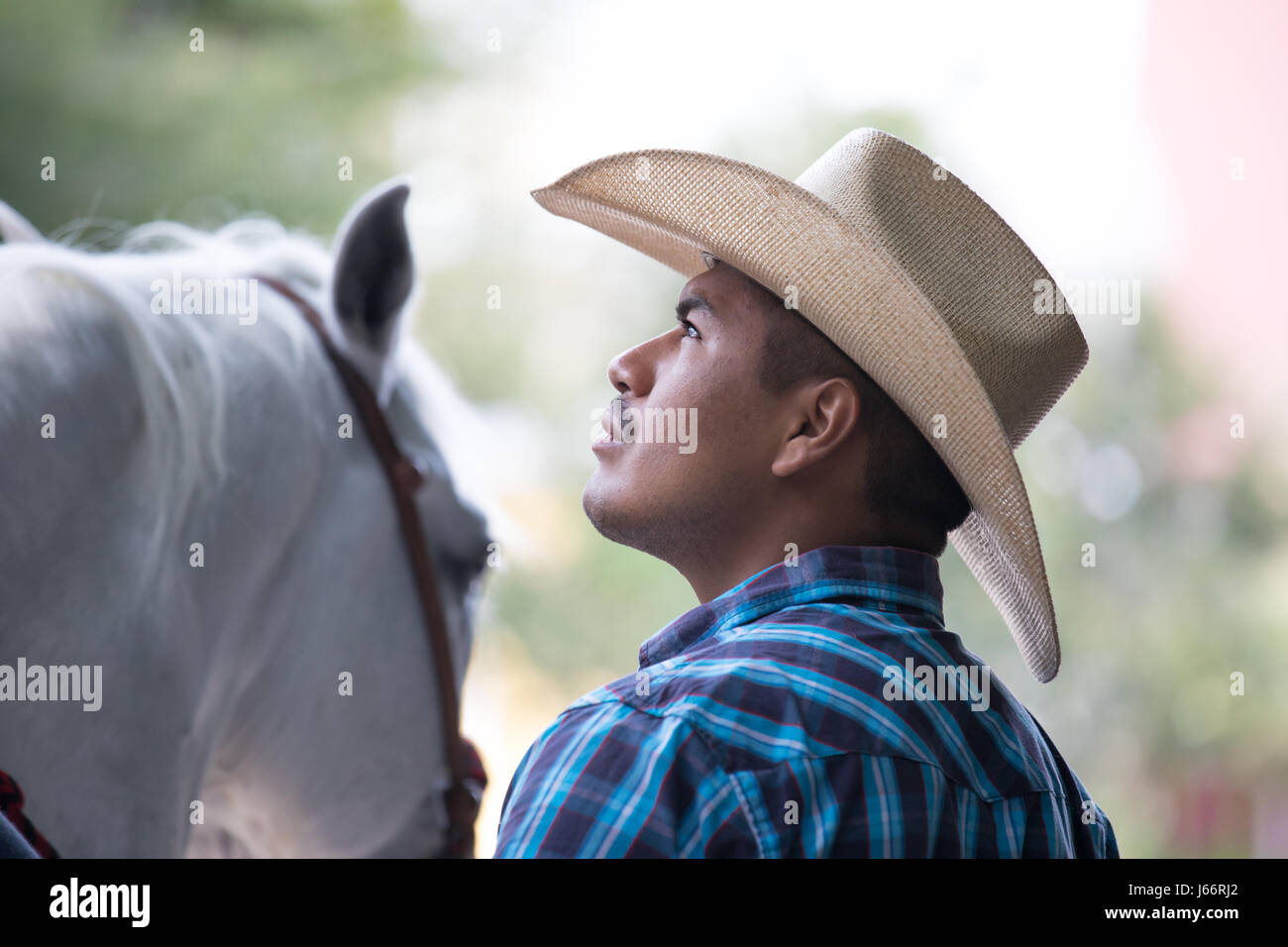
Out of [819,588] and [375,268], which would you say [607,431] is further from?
[375,268]

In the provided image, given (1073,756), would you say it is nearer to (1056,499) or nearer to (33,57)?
(1056,499)

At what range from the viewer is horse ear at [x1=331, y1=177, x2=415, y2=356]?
125 centimetres

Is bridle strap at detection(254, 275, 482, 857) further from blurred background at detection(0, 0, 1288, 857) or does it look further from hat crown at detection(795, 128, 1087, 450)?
blurred background at detection(0, 0, 1288, 857)

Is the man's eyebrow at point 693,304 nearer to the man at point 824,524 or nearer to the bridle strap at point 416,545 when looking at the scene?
the man at point 824,524

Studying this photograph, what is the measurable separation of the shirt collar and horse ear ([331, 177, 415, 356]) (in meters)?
0.67

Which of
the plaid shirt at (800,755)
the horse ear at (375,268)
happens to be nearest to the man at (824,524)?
the plaid shirt at (800,755)

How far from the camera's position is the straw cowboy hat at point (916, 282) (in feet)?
2.59

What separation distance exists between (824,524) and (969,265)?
0.26 metres

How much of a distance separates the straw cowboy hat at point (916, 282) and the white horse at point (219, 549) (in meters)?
0.43

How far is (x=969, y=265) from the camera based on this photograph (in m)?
0.88

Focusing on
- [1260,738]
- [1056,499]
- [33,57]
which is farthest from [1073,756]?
[33,57]

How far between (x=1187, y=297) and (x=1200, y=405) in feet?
2.06

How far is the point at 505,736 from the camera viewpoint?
602 centimetres
